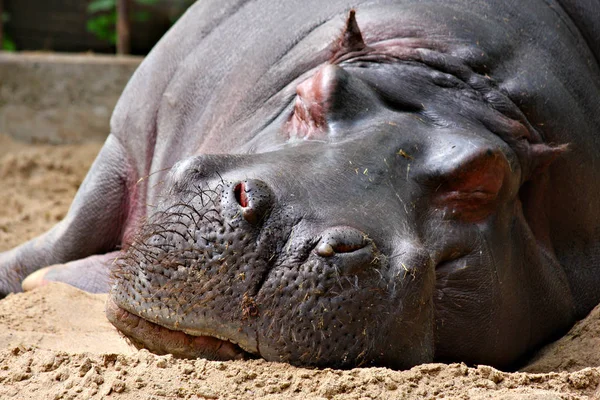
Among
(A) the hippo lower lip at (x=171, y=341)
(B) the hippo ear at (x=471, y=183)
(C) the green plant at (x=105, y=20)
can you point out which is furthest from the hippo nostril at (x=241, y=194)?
(C) the green plant at (x=105, y=20)

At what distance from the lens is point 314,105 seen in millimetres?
3166

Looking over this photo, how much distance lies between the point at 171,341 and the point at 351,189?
0.68 m

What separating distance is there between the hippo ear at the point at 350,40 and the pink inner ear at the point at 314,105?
32 centimetres

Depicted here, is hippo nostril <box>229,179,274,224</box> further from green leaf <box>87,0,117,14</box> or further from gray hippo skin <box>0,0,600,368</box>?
green leaf <box>87,0,117,14</box>

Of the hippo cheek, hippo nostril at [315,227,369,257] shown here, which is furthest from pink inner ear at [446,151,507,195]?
hippo nostril at [315,227,369,257]

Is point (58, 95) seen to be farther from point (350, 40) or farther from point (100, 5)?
point (350, 40)

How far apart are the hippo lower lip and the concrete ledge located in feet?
17.6

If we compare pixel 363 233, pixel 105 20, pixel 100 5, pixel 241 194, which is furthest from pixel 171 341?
pixel 105 20

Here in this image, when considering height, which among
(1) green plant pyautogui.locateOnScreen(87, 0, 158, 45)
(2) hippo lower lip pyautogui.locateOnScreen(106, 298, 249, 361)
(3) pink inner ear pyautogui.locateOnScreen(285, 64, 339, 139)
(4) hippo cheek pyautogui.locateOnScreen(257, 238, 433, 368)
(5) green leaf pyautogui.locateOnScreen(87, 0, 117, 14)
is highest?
(3) pink inner ear pyautogui.locateOnScreen(285, 64, 339, 139)

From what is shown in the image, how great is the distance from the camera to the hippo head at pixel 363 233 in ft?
8.33

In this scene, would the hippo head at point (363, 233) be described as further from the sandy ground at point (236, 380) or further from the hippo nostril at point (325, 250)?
the sandy ground at point (236, 380)

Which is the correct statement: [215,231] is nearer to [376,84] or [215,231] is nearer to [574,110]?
[376,84]

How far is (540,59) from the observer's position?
3.74 m

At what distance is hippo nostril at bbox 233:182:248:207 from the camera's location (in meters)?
2.55
